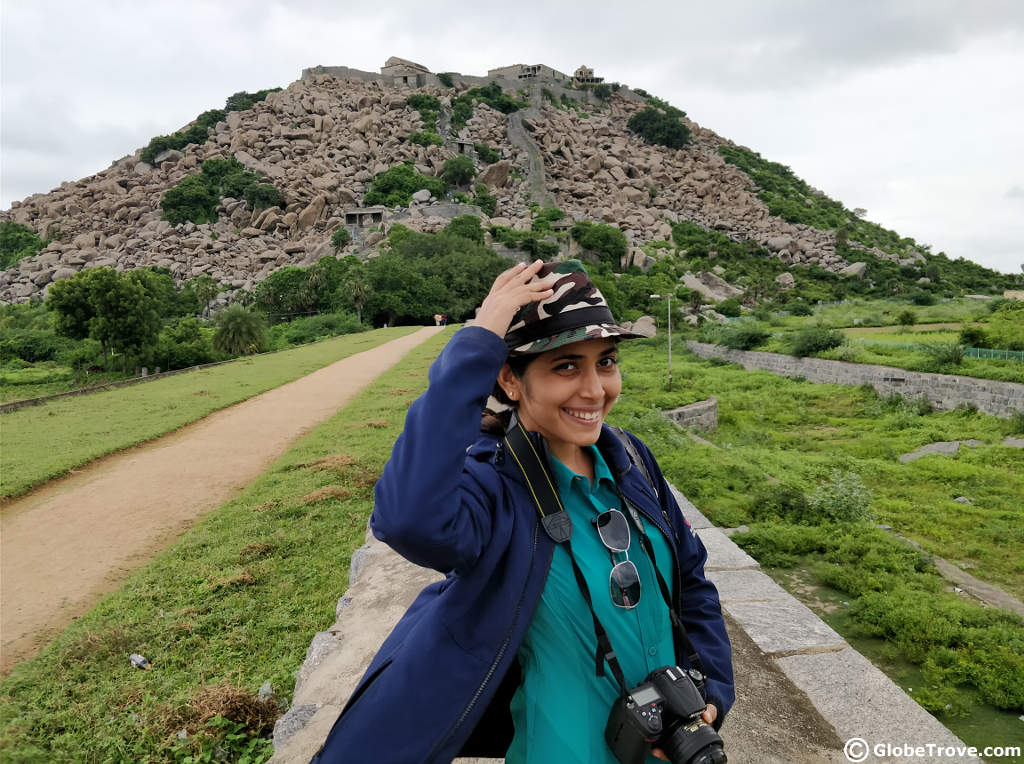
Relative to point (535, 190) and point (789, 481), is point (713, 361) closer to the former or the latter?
point (789, 481)

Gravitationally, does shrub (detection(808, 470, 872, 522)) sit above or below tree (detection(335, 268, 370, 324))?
below

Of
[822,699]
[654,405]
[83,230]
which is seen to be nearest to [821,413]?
[654,405]

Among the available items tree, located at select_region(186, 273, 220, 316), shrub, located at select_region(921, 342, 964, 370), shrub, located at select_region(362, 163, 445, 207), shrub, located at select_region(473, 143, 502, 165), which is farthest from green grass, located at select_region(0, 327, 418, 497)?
shrub, located at select_region(473, 143, 502, 165)

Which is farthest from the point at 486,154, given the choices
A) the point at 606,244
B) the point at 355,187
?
the point at 606,244

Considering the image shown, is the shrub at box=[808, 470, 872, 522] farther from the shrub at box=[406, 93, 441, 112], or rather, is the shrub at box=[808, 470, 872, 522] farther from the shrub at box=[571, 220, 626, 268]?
the shrub at box=[406, 93, 441, 112]

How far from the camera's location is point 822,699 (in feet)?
8.57

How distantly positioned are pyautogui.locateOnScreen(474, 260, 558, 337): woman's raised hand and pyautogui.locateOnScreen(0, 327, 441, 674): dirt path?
4538 millimetres

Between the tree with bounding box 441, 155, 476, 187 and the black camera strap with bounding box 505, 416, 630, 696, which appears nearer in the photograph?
the black camera strap with bounding box 505, 416, 630, 696

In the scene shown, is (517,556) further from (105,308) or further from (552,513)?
(105,308)

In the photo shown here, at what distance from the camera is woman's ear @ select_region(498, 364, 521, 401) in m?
1.41

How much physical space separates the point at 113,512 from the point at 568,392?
7090mm

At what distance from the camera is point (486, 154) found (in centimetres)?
6850

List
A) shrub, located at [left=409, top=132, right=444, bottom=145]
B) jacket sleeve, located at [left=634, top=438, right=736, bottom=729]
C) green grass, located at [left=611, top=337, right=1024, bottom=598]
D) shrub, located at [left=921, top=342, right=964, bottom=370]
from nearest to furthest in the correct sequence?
jacket sleeve, located at [left=634, top=438, right=736, bottom=729], green grass, located at [left=611, top=337, right=1024, bottom=598], shrub, located at [left=921, top=342, right=964, bottom=370], shrub, located at [left=409, top=132, right=444, bottom=145]

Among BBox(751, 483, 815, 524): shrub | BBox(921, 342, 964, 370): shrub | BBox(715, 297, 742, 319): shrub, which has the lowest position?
BBox(751, 483, 815, 524): shrub
